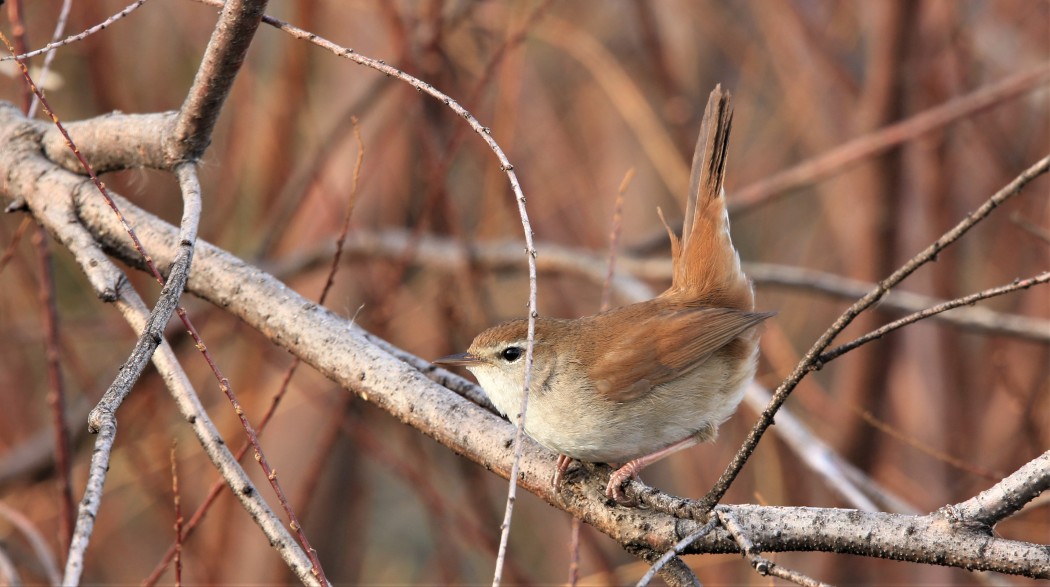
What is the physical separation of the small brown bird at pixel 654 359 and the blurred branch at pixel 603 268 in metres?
0.54

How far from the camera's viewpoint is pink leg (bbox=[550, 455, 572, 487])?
2.22 meters

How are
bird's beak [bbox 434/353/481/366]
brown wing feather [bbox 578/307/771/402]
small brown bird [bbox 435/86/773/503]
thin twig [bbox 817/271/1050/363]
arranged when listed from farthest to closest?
bird's beak [bbox 434/353/481/366] → brown wing feather [bbox 578/307/771/402] → small brown bird [bbox 435/86/773/503] → thin twig [bbox 817/271/1050/363]

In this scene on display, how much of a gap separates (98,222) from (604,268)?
2046 mm

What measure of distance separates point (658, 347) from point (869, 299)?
1456mm

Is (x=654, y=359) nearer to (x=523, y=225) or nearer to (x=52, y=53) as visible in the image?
(x=523, y=225)

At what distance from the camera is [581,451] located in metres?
2.35

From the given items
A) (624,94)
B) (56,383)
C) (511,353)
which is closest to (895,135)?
(624,94)

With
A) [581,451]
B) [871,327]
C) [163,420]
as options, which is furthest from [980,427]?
[163,420]

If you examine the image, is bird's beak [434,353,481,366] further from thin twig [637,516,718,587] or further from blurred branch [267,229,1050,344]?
thin twig [637,516,718,587]

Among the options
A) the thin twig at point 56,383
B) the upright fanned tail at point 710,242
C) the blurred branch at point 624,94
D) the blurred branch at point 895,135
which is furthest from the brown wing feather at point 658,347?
the blurred branch at point 624,94

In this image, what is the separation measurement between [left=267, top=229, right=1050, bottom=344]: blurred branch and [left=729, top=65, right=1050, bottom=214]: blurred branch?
365 millimetres

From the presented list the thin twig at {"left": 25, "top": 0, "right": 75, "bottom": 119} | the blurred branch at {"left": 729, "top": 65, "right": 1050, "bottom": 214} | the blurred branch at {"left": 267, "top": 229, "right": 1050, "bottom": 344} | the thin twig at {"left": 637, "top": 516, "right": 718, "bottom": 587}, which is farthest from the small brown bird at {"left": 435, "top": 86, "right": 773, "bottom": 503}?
the thin twig at {"left": 25, "top": 0, "right": 75, "bottom": 119}

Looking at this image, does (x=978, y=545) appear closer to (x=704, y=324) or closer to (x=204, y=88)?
(x=704, y=324)

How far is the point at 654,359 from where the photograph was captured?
272 centimetres
